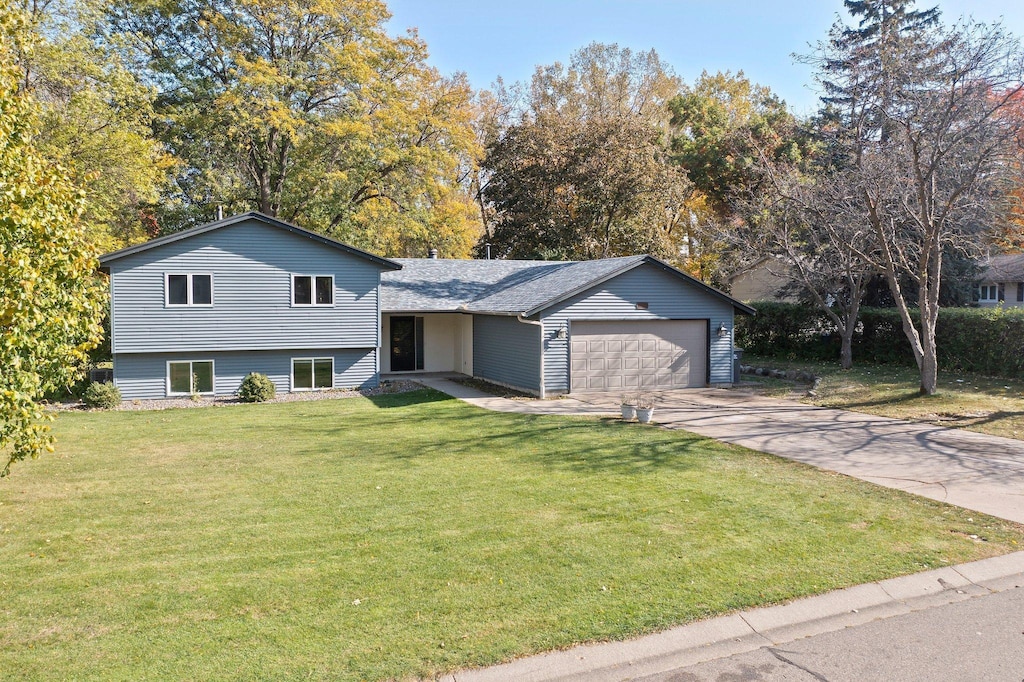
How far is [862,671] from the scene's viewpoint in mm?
5113

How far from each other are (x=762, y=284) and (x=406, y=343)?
2989cm

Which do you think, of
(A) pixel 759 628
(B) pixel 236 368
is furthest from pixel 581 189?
(A) pixel 759 628

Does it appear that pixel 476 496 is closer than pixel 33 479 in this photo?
Yes

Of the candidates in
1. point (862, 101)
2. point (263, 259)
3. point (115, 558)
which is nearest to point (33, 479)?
point (115, 558)

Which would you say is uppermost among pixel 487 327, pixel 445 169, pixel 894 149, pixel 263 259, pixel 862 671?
pixel 445 169

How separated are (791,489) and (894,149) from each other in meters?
13.9

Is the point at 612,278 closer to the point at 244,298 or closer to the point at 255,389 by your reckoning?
the point at 255,389

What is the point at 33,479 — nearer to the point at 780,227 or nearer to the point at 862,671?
the point at 862,671

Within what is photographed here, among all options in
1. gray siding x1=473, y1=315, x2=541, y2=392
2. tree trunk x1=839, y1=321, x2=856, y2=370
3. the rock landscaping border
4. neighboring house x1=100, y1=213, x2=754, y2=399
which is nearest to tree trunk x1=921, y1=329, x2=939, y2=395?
the rock landscaping border

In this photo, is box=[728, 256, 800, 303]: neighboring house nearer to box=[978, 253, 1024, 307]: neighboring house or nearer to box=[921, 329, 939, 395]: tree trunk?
box=[978, 253, 1024, 307]: neighboring house

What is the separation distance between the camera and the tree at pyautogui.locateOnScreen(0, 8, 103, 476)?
Result: 22.2 ft

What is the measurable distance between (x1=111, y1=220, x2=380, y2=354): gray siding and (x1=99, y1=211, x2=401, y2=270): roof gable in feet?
0.61

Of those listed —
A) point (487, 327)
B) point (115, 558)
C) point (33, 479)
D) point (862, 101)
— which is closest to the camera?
point (115, 558)

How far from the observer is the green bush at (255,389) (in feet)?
63.6
